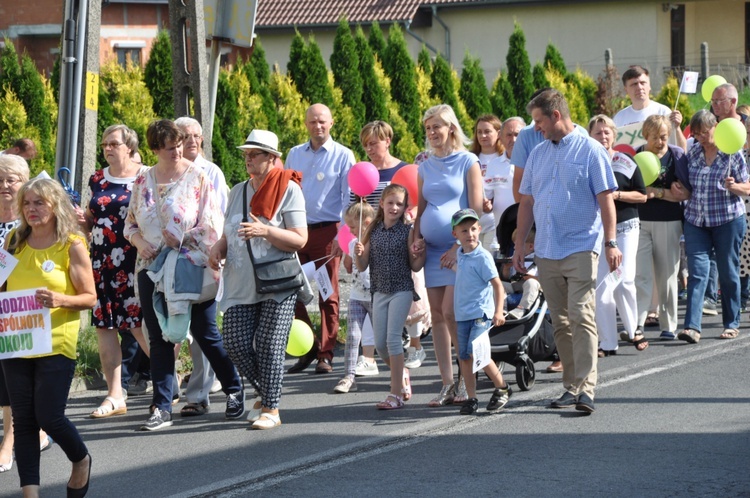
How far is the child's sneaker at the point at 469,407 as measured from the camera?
856 centimetres

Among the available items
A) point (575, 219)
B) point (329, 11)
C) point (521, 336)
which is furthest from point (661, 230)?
point (329, 11)

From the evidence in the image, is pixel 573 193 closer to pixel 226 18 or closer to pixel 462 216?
pixel 462 216

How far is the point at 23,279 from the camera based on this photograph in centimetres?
662

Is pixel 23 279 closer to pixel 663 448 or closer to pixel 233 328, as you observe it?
pixel 233 328

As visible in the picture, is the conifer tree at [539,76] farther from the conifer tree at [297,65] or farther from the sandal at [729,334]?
the sandal at [729,334]

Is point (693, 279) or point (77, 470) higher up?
point (693, 279)

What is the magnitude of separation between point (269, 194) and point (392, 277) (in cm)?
113

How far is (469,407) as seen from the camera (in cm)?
856

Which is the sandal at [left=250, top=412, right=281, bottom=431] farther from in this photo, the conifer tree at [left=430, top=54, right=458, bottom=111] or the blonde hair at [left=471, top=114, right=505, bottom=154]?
the conifer tree at [left=430, top=54, right=458, bottom=111]

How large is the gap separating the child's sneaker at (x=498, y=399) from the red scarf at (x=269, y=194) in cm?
195

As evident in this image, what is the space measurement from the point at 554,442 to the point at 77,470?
279cm

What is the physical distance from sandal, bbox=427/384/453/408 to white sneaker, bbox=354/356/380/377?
140 cm

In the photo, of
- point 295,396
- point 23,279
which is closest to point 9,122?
point 295,396

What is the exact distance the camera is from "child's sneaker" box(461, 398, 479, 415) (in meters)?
8.56
